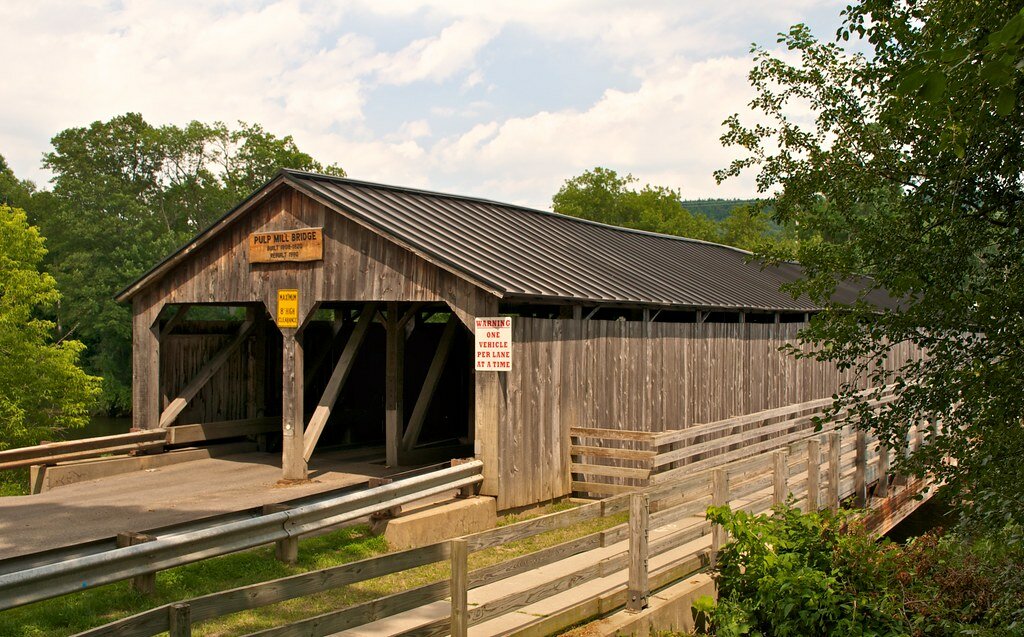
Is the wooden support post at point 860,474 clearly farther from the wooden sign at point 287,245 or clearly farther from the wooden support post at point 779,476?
the wooden sign at point 287,245

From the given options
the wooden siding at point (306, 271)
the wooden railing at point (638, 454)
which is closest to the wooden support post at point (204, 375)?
the wooden siding at point (306, 271)

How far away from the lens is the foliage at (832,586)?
8.20 metres

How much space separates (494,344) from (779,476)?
3900mm

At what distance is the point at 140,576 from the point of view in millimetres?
8273

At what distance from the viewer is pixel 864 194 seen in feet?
28.6

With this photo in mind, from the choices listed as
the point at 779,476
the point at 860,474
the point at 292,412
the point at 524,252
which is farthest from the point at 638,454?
the point at 292,412

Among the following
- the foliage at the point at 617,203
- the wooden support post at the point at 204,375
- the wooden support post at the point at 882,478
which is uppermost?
the foliage at the point at 617,203

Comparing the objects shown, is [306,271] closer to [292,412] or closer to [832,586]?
[292,412]

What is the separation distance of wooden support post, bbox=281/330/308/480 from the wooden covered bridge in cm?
3

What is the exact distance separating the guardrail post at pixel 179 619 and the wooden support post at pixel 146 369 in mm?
12549

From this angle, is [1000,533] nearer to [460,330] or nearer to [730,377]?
[730,377]

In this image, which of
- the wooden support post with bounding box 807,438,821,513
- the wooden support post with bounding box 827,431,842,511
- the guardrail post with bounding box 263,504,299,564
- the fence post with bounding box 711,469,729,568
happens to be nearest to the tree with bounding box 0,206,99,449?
the guardrail post with bounding box 263,504,299,564

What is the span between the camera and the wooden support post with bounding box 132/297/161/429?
54.0 ft

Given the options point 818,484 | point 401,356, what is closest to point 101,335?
point 401,356
